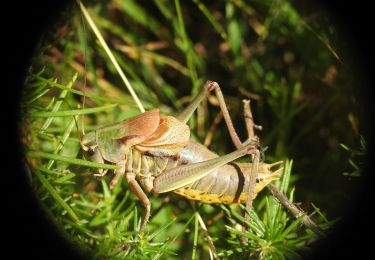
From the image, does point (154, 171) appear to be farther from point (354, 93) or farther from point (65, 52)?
point (354, 93)

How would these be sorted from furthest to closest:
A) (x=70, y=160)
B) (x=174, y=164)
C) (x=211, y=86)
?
(x=211, y=86)
(x=174, y=164)
(x=70, y=160)

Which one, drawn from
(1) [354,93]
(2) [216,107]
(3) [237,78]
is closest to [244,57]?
(3) [237,78]

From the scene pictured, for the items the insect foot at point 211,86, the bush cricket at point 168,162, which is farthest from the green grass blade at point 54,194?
the insect foot at point 211,86

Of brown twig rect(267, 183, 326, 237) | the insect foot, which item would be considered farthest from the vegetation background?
the insect foot

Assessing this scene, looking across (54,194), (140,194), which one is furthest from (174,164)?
(54,194)

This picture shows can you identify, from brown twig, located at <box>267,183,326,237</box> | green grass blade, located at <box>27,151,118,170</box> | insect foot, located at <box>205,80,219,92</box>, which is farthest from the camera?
insect foot, located at <box>205,80,219,92</box>

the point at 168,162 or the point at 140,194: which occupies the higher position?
the point at 168,162

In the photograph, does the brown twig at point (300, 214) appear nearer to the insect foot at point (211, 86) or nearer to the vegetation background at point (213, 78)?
the vegetation background at point (213, 78)

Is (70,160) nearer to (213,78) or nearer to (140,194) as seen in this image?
(140,194)

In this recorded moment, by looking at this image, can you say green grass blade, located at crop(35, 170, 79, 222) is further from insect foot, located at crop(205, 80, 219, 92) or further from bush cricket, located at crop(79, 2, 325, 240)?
insect foot, located at crop(205, 80, 219, 92)
